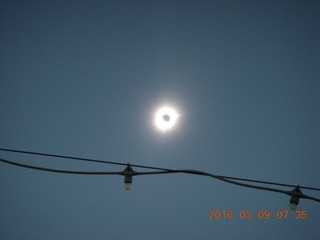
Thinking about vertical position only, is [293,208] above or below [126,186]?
below

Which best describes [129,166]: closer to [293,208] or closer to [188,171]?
[188,171]

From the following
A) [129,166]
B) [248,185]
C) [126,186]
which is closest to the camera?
[248,185]

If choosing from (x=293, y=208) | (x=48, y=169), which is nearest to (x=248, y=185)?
(x=293, y=208)

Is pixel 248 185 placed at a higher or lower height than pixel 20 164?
lower

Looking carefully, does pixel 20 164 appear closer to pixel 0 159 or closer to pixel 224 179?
pixel 0 159

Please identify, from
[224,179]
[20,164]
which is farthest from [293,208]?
[20,164]

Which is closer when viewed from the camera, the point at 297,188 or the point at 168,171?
the point at 168,171

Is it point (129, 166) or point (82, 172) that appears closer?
point (82, 172)

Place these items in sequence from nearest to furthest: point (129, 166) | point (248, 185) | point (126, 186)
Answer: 1. point (248, 185)
2. point (129, 166)
3. point (126, 186)
